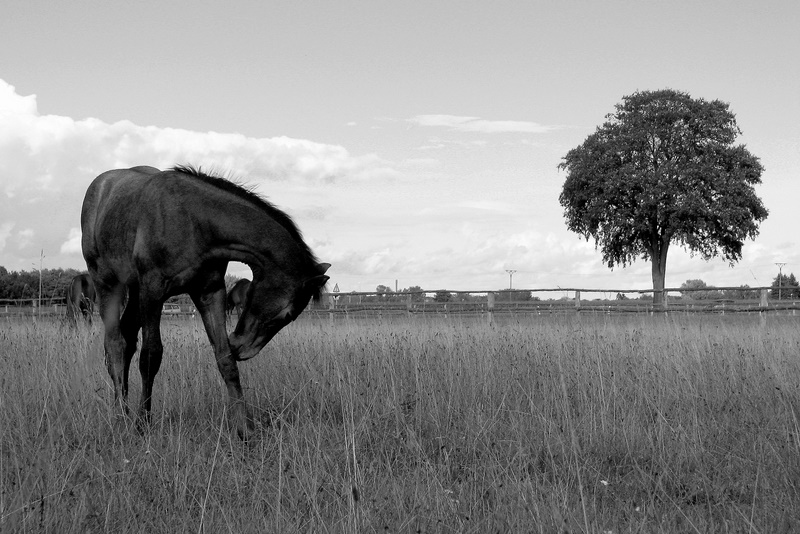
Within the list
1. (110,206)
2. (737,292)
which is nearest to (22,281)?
(737,292)

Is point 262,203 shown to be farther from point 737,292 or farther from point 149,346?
point 737,292

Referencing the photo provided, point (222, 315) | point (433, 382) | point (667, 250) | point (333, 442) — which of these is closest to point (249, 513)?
point (333, 442)

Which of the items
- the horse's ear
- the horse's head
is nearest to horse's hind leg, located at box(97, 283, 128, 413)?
the horse's head

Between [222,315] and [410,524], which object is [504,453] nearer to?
[410,524]

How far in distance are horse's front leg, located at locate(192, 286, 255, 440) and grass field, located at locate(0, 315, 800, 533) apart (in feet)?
0.42

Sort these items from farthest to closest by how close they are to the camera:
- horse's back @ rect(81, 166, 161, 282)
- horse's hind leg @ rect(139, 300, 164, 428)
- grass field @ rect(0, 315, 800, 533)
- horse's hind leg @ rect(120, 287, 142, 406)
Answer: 1. horse's hind leg @ rect(120, 287, 142, 406)
2. horse's back @ rect(81, 166, 161, 282)
3. horse's hind leg @ rect(139, 300, 164, 428)
4. grass field @ rect(0, 315, 800, 533)

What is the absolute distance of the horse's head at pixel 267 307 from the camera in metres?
4.87

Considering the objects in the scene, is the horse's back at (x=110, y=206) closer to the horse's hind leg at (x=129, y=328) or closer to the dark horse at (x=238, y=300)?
the horse's hind leg at (x=129, y=328)

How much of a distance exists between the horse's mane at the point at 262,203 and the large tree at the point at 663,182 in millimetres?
30117

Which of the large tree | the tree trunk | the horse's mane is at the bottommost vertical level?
the horse's mane

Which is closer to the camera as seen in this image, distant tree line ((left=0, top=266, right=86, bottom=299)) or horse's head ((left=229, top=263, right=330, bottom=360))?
horse's head ((left=229, top=263, right=330, bottom=360))

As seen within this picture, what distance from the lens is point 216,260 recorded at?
5.06 metres

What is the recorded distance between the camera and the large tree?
3300 centimetres

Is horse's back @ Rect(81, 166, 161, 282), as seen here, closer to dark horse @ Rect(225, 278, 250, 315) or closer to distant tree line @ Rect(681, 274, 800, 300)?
dark horse @ Rect(225, 278, 250, 315)
